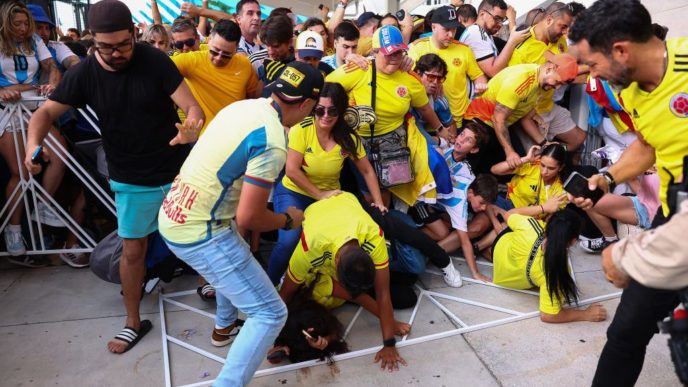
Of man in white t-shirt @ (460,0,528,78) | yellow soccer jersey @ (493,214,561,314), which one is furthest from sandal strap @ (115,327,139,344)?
man in white t-shirt @ (460,0,528,78)

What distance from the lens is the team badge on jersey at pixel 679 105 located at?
191 centimetres

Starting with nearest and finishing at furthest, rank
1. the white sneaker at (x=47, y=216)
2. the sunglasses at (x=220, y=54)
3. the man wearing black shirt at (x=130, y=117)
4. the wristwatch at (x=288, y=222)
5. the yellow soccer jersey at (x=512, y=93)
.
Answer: the wristwatch at (x=288, y=222) → the man wearing black shirt at (x=130, y=117) → the sunglasses at (x=220, y=54) → the white sneaker at (x=47, y=216) → the yellow soccer jersey at (x=512, y=93)

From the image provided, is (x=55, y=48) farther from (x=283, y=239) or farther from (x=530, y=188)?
(x=530, y=188)

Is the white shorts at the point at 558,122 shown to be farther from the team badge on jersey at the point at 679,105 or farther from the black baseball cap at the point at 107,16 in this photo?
the black baseball cap at the point at 107,16

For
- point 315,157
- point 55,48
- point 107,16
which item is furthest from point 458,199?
point 55,48

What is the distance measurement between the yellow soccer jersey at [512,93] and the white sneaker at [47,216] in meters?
3.78

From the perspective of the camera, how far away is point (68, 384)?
2717 millimetres

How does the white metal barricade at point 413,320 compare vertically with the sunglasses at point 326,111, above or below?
below

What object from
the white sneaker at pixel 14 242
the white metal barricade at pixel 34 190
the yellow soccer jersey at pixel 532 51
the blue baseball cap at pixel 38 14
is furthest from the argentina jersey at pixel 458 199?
the blue baseball cap at pixel 38 14

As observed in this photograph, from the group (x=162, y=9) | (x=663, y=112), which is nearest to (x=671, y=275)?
(x=663, y=112)

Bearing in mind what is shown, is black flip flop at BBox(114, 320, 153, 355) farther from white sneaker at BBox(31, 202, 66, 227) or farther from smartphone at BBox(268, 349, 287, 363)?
white sneaker at BBox(31, 202, 66, 227)

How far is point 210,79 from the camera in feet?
12.4

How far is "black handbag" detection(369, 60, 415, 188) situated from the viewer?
155 inches

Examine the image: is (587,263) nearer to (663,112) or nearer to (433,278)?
(433,278)
